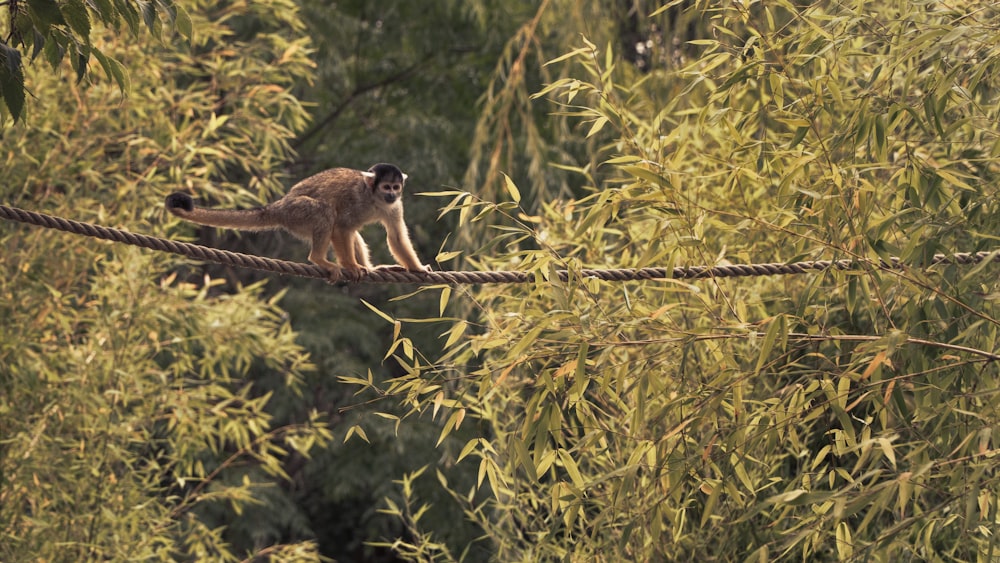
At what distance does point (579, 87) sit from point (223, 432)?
3893mm

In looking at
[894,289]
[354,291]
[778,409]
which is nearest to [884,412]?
[778,409]

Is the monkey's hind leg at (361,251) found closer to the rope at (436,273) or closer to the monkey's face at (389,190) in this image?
the monkey's face at (389,190)

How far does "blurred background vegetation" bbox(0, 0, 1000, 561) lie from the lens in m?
2.84

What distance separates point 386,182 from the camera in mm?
4039

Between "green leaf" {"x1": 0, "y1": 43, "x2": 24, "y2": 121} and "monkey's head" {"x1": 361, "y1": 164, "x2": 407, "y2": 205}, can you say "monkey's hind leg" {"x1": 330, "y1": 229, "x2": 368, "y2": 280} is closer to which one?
"monkey's head" {"x1": 361, "y1": 164, "x2": 407, "y2": 205}

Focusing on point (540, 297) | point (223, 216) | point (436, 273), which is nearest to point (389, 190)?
point (223, 216)

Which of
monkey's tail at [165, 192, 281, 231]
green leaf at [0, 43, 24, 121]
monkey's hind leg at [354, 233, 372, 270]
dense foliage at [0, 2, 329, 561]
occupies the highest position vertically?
green leaf at [0, 43, 24, 121]

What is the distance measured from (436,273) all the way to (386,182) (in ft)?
3.47

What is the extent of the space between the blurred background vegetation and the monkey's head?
470 mm

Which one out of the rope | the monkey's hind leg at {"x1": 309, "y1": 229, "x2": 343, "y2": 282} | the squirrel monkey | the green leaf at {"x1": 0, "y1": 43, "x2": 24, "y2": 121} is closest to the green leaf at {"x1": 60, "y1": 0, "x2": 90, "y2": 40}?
the green leaf at {"x1": 0, "y1": 43, "x2": 24, "y2": 121}

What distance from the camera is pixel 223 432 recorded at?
6418 mm

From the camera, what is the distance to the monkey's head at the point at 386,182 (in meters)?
4.03

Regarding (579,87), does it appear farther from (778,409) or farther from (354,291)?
(354,291)

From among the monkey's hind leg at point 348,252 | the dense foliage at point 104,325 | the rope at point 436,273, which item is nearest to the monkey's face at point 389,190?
the monkey's hind leg at point 348,252
